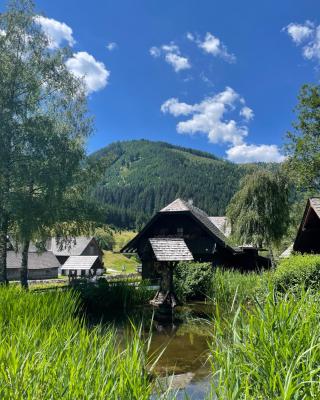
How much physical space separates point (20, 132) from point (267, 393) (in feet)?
66.9

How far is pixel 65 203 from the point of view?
2305cm

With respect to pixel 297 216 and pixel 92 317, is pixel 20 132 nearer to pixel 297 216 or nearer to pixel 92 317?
pixel 92 317

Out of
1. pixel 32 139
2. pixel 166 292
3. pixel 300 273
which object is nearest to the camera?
pixel 300 273

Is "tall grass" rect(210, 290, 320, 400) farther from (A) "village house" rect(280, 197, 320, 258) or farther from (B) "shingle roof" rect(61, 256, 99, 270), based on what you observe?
(B) "shingle roof" rect(61, 256, 99, 270)

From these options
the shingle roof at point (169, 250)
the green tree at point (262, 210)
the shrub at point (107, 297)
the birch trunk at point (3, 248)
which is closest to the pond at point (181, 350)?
the shrub at point (107, 297)

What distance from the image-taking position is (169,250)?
678 inches

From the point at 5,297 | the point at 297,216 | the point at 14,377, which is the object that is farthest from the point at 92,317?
the point at 297,216

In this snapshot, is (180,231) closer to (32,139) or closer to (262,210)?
(262,210)

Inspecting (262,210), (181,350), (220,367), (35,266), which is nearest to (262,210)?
(262,210)

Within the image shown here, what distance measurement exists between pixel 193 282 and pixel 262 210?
13716 millimetres

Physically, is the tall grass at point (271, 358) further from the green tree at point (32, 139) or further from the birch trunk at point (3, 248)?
the birch trunk at point (3, 248)

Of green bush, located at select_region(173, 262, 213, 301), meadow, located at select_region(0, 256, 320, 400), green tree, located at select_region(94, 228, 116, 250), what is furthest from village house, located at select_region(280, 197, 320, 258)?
green tree, located at select_region(94, 228, 116, 250)

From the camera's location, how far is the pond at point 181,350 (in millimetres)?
6523

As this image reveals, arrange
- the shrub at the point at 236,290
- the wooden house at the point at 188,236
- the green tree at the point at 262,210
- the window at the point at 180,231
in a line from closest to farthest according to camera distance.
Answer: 1. the shrub at the point at 236,290
2. the wooden house at the point at 188,236
3. the window at the point at 180,231
4. the green tree at the point at 262,210
